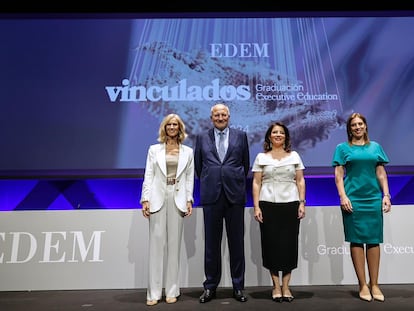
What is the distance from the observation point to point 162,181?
2.61 m

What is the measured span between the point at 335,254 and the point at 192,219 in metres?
1.32

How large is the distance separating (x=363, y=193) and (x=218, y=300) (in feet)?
4.41

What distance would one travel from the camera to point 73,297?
2.75 meters

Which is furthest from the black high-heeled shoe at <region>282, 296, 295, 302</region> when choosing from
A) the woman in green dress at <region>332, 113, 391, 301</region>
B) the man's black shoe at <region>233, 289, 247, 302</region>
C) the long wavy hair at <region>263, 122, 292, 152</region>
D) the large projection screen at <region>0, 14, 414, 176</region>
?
the large projection screen at <region>0, 14, 414, 176</region>

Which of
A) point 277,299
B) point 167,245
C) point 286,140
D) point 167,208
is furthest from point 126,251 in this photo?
point 286,140

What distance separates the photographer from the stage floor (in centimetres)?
238

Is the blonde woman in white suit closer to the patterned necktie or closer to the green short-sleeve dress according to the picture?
the patterned necktie

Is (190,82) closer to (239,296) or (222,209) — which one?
(222,209)

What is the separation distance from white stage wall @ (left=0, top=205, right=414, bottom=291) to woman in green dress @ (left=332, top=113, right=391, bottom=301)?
1.65ft

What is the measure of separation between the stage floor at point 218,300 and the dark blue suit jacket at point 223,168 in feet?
2.39

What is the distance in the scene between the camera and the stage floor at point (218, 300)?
7.79 feet

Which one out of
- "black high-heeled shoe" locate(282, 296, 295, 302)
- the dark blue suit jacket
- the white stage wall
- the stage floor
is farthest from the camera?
the white stage wall

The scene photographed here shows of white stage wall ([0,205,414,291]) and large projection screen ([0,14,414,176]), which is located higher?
large projection screen ([0,14,414,176])

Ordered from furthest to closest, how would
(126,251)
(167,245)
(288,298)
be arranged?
(126,251) < (167,245) < (288,298)
